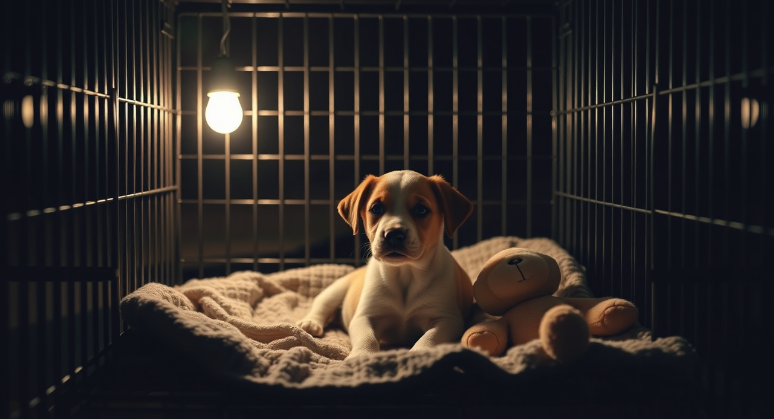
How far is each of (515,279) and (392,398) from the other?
0.62m

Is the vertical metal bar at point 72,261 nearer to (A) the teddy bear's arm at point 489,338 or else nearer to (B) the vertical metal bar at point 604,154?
(A) the teddy bear's arm at point 489,338

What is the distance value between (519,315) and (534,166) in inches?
58.8

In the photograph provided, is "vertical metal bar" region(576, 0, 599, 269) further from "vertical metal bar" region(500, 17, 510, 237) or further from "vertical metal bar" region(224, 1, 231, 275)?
"vertical metal bar" region(224, 1, 231, 275)

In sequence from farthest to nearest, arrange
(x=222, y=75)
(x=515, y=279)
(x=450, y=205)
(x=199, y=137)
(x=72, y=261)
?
1. (x=199, y=137)
2. (x=222, y=75)
3. (x=450, y=205)
4. (x=515, y=279)
5. (x=72, y=261)

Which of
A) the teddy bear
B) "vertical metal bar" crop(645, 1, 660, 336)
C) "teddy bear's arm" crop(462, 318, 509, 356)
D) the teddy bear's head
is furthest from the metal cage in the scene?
"teddy bear's arm" crop(462, 318, 509, 356)

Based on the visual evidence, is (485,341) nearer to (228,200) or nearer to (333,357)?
(333,357)

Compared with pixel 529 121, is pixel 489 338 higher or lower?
lower

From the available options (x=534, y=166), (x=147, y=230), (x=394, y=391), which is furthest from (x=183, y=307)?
(x=534, y=166)

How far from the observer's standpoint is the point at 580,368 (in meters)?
1.71

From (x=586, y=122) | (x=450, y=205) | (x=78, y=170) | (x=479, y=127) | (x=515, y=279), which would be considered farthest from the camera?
(x=479, y=127)

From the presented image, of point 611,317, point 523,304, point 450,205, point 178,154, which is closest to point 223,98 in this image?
point 178,154

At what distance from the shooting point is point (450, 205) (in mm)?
2389

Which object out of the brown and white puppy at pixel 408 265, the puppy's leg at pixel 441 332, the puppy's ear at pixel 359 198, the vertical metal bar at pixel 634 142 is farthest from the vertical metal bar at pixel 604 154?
the puppy's ear at pixel 359 198

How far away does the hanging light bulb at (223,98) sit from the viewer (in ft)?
8.79
